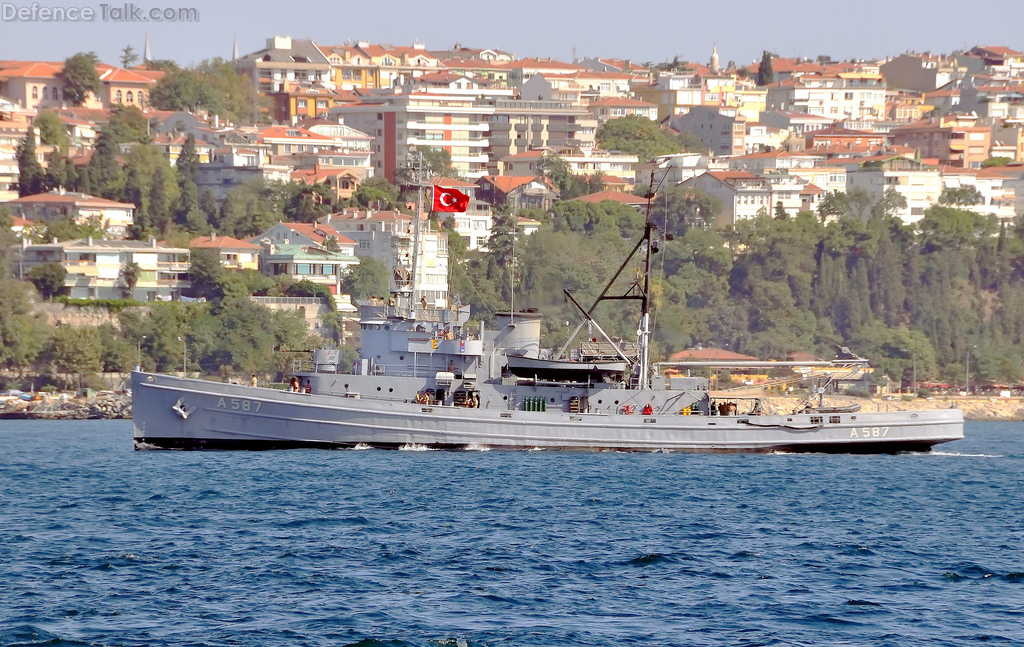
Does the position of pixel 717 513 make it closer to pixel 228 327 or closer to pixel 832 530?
pixel 832 530

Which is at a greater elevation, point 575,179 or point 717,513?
point 575,179

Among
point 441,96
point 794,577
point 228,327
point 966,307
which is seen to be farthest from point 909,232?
point 794,577

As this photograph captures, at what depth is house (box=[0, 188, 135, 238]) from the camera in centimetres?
10181

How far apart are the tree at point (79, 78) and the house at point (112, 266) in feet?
128

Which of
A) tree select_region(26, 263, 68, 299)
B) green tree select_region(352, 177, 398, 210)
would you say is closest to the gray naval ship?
tree select_region(26, 263, 68, 299)

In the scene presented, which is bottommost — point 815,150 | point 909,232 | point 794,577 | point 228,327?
point 794,577

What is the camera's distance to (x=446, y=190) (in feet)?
150

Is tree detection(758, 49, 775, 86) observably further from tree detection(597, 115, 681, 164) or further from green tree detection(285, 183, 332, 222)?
green tree detection(285, 183, 332, 222)

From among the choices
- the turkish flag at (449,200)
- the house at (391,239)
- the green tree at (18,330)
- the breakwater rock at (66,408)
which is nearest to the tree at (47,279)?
the green tree at (18,330)

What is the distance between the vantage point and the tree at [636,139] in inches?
5261

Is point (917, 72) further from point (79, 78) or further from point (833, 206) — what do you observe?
point (79, 78)

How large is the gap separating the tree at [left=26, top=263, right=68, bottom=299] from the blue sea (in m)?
47.5

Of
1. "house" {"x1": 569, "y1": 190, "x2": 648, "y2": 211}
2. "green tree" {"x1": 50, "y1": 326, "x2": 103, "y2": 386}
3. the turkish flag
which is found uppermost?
"house" {"x1": 569, "y1": 190, "x2": 648, "y2": 211}

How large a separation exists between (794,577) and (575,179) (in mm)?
98786
